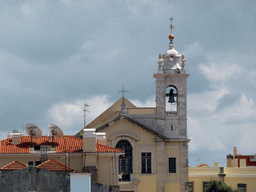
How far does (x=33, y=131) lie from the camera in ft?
175

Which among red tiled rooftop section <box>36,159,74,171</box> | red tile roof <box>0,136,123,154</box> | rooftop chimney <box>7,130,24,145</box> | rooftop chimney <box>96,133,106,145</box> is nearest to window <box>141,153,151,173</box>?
rooftop chimney <box>96,133,106,145</box>

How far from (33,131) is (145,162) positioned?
14.4m

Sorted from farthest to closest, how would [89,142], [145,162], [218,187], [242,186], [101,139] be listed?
[242,186] < [218,187] < [145,162] < [101,139] < [89,142]

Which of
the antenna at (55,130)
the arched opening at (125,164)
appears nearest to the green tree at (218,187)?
the arched opening at (125,164)

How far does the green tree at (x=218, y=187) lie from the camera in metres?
70.8

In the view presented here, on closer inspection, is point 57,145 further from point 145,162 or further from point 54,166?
point 145,162

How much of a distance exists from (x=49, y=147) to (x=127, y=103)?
1693cm

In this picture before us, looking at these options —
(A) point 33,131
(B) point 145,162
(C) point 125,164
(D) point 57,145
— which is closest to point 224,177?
(B) point 145,162

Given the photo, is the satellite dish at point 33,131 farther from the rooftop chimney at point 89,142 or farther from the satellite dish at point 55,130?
the rooftop chimney at point 89,142

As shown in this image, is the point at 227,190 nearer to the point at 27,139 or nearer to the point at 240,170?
the point at 240,170

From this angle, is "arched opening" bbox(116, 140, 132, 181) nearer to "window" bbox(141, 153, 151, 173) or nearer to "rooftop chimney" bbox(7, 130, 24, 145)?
"window" bbox(141, 153, 151, 173)

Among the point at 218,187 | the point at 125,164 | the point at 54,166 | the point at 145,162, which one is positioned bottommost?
the point at 218,187

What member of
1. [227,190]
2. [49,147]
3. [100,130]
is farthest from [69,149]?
[227,190]

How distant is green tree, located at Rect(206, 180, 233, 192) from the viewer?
70.8 meters
